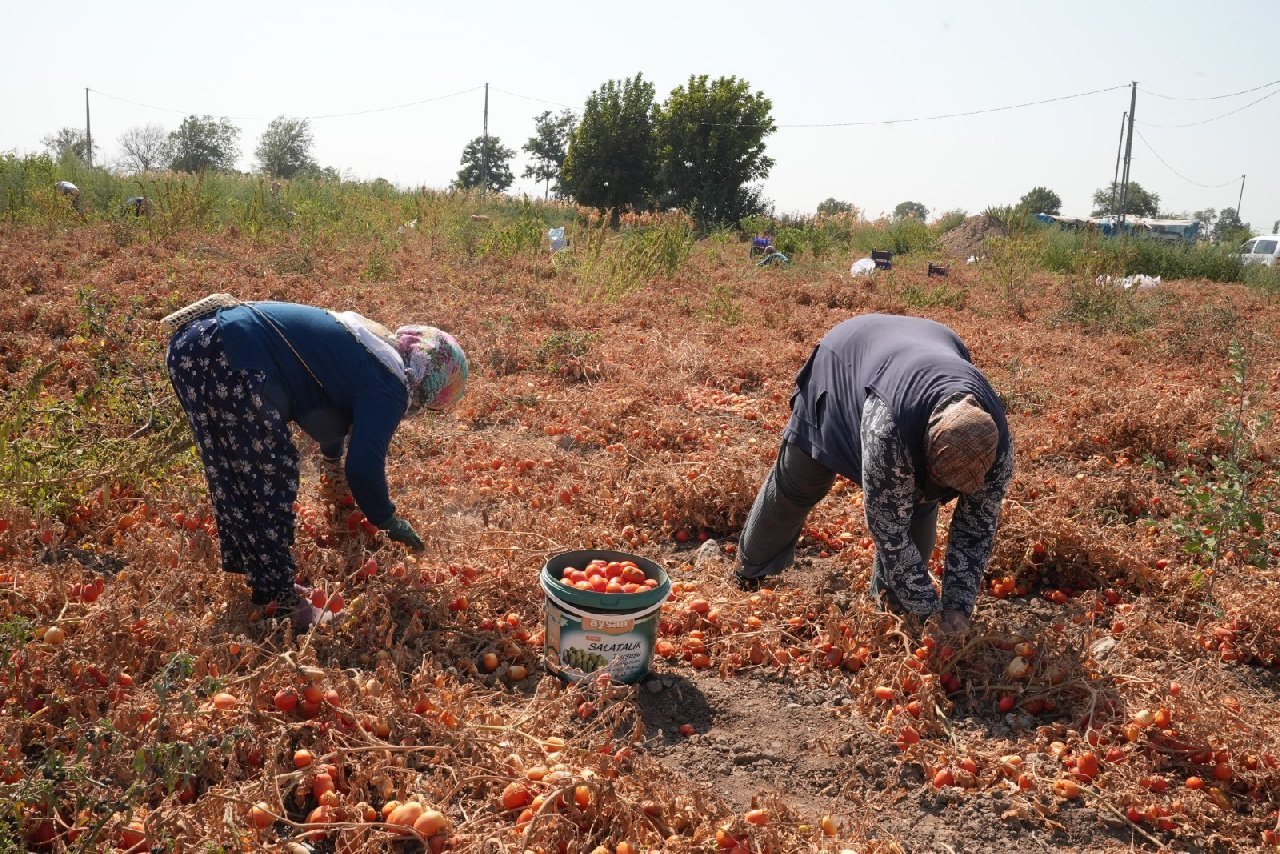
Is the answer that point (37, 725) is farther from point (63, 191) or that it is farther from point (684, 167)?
point (684, 167)

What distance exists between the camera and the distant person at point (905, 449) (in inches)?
117

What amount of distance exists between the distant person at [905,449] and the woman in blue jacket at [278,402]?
5.10 feet

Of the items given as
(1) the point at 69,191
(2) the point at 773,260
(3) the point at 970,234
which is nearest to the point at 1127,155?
(3) the point at 970,234

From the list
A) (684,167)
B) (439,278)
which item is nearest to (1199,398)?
(439,278)

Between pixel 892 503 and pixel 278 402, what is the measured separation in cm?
219

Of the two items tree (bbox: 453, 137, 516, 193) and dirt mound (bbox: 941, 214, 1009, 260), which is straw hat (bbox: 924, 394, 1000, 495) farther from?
→ tree (bbox: 453, 137, 516, 193)

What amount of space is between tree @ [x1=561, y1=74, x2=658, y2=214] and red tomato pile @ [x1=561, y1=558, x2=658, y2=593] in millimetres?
28153

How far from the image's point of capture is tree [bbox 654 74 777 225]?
3003 centimetres

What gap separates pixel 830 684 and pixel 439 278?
8.80 m

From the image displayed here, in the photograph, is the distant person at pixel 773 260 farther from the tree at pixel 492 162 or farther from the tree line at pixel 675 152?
the tree at pixel 492 162

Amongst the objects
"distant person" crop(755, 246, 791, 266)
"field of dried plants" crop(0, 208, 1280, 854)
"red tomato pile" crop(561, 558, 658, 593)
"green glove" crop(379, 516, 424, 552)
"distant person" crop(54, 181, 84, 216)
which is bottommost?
"field of dried plants" crop(0, 208, 1280, 854)

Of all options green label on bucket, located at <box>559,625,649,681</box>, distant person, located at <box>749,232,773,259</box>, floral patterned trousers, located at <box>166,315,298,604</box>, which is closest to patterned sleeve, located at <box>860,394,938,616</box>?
green label on bucket, located at <box>559,625,649,681</box>

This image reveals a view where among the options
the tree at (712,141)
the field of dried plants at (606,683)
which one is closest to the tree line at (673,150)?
the tree at (712,141)

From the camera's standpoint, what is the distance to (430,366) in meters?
3.42
